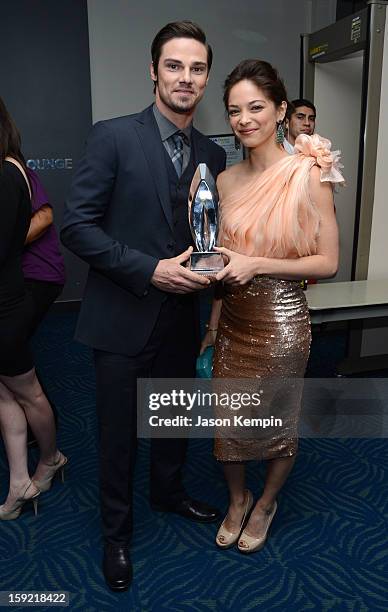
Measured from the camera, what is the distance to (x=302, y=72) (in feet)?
13.5

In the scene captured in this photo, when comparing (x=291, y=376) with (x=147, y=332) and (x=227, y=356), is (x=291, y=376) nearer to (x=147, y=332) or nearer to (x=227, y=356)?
(x=227, y=356)

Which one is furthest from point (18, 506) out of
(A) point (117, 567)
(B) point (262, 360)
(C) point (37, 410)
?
(B) point (262, 360)

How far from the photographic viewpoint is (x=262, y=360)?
187 cm

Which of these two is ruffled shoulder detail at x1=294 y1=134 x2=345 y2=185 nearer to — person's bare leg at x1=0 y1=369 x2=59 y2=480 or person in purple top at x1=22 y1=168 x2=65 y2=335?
person in purple top at x1=22 y1=168 x2=65 y2=335

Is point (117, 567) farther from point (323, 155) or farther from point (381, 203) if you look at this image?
point (381, 203)

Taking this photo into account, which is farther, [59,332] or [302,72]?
[59,332]

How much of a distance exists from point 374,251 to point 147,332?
91.1 inches

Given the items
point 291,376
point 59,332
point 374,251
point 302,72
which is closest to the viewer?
point 291,376

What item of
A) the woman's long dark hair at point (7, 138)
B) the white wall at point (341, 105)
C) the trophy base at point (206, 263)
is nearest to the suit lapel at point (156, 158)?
the trophy base at point (206, 263)

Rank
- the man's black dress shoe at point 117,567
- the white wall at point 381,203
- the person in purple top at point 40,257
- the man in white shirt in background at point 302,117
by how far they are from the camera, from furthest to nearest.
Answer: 1. the man in white shirt in background at point 302,117
2. the white wall at point 381,203
3. the person in purple top at point 40,257
4. the man's black dress shoe at point 117,567

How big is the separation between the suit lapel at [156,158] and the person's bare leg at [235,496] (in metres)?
0.92

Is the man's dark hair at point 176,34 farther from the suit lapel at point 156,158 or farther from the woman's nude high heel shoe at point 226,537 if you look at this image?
the woman's nude high heel shoe at point 226,537

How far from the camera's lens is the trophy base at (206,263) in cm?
164

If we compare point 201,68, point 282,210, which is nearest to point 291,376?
point 282,210
